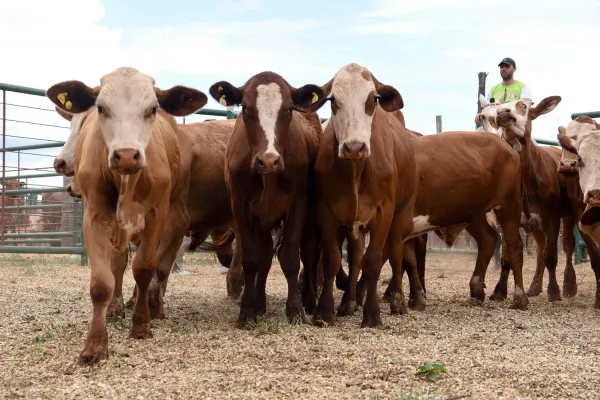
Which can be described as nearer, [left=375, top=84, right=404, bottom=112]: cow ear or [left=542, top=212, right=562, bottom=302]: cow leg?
[left=375, top=84, right=404, bottom=112]: cow ear

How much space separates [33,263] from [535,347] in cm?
934

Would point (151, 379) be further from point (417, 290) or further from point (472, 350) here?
point (417, 290)

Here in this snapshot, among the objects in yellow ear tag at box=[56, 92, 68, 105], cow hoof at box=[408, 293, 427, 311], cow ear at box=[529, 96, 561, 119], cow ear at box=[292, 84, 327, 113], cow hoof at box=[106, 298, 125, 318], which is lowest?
cow hoof at box=[408, 293, 427, 311]

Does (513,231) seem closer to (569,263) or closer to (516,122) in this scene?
(569,263)

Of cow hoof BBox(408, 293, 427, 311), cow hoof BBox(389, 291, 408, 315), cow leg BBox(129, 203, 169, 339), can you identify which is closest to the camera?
cow leg BBox(129, 203, 169, 339)

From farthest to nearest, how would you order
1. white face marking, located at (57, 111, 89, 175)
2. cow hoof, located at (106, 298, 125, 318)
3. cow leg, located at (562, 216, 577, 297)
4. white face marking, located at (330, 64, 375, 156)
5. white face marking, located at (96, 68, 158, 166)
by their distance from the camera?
cow leg, located at (562, 216, 577, 297)
white face marking, located at (57, 111, 89, 175)
cow hoof, located at (106, 298, 125, 318)
white face marking, located at (330, 64, 375, 156)
white face marking, located at (96, 68, 158, 166)

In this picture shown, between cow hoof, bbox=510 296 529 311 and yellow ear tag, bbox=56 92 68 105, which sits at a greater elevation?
yellow ear tag, bbox=56 92 68 105

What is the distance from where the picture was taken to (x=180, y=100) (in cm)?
535

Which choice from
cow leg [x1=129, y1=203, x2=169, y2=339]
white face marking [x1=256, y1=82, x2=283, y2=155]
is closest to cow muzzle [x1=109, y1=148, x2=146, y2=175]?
cow leg [x1=129, y1=203, x2=169, y2=339]

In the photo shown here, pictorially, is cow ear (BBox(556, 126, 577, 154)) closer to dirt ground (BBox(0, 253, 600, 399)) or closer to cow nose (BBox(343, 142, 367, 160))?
dirt ground (BBox(0, 253, 600, 399))

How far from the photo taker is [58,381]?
4.02m

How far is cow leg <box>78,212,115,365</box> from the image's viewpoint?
174 inches

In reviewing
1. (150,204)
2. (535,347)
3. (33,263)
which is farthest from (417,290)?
(33,263)

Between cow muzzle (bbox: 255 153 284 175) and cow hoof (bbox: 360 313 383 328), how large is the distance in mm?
1272
